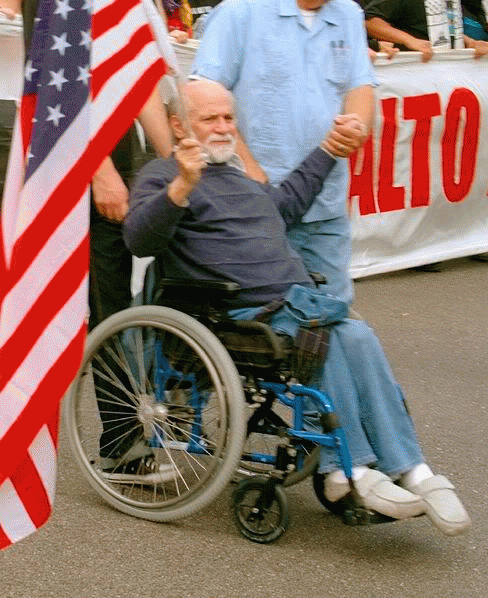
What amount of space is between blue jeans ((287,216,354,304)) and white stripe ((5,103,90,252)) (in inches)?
68.8

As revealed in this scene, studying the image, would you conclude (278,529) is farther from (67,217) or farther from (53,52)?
(53,52)

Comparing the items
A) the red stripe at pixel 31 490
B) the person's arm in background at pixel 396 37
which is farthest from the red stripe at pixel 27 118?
the person's arm in background at pixel 396 37

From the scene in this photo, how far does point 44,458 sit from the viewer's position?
3.40 metres

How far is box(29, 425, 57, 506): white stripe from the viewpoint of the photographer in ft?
11.1

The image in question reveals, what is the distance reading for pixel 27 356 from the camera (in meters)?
3.34

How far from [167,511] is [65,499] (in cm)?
42

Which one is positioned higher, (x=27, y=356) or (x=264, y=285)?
(x=27, y=356)

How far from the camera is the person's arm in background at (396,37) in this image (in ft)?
28.3

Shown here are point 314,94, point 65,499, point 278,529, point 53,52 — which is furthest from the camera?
point 314,94

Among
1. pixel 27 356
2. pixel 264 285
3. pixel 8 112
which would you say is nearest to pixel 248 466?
pixel 264 285

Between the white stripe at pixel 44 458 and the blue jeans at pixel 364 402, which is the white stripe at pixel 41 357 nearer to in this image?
the white stripe at pixel 44 458

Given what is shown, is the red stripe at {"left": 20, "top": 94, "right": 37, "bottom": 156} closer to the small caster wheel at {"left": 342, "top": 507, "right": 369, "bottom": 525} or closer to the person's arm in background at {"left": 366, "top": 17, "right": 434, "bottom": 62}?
the small caster wheel at {"left": 342, "top": 507, "right": 369, "bottom": 525}

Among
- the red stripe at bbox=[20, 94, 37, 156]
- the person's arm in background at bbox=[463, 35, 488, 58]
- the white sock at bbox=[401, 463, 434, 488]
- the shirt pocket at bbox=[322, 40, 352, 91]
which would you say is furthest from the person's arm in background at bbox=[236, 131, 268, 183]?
the person's arm in background at bbox=[463, 35, 488, 58]

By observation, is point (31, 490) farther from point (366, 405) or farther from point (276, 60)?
point (276, 60)
